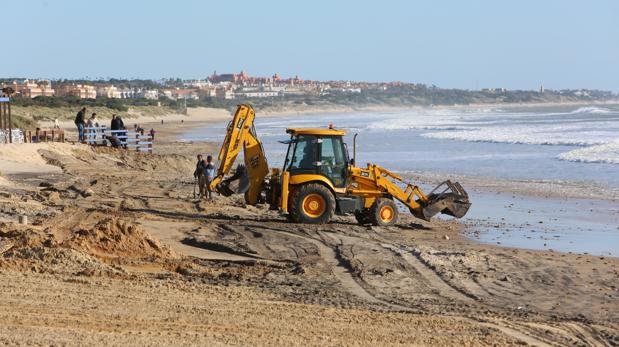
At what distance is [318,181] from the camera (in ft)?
59.0

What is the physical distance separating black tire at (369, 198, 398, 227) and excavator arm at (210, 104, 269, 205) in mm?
2074

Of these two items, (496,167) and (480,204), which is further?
(496,167)

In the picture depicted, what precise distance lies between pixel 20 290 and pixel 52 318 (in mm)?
1461

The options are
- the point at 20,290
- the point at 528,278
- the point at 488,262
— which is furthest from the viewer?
the point at 488,262

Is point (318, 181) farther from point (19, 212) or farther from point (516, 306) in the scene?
point (516, 306)

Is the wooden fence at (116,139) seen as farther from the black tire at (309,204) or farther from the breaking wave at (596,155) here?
the black tire at (309,204)

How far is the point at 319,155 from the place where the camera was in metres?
18.0

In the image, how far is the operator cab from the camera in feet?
58.6

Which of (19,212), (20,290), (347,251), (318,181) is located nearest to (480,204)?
(318,181)

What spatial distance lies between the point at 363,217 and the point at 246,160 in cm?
236

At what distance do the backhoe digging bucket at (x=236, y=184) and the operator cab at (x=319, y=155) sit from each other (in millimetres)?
915

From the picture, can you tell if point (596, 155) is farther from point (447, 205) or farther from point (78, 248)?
point (78, 248)

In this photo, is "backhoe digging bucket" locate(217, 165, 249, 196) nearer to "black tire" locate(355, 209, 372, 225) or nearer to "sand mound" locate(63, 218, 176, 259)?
"black tire" locate(355, 209, 372, 225)

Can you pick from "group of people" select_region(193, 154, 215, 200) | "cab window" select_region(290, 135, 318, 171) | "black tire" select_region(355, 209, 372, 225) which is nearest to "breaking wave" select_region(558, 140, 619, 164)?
"group of people" select_region(193, 154, 215, 200)
